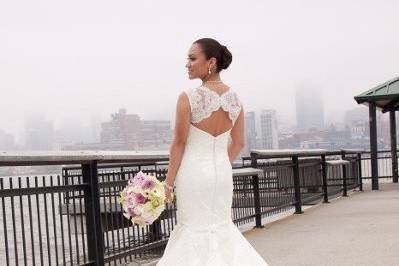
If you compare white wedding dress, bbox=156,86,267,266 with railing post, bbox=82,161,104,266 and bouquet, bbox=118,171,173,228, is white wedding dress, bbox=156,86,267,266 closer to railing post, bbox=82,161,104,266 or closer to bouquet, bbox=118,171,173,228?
bouquet, bbox=118,171,173,228

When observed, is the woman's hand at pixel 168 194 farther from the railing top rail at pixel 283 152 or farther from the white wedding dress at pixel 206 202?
the railing top rail at pixel 283 152

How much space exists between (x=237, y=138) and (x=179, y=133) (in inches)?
25.8

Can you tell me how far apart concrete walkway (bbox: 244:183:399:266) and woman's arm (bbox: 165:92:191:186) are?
2788 mm

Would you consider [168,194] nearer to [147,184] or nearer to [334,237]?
[147,184]

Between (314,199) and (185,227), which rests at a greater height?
(185,227)

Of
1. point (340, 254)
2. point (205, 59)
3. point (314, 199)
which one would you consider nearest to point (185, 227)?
point (205, 59)

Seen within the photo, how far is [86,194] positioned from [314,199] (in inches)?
378

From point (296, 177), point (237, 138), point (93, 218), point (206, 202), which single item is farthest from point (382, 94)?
point (206, 202)

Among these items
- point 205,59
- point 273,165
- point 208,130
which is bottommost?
point 273,165

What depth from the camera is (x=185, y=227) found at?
492 cm

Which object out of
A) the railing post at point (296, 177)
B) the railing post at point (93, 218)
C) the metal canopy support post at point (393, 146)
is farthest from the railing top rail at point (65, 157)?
the metal canopy support post at point (393, 146)

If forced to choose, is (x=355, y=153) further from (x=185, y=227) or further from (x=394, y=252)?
(x=185, y=227)

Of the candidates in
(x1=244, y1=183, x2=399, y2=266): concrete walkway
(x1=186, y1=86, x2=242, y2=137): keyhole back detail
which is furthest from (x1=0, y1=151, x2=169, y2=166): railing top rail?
(x1=244, y1=183, x2=399, y2=266): concrete walkway

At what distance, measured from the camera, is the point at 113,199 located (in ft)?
26.0
